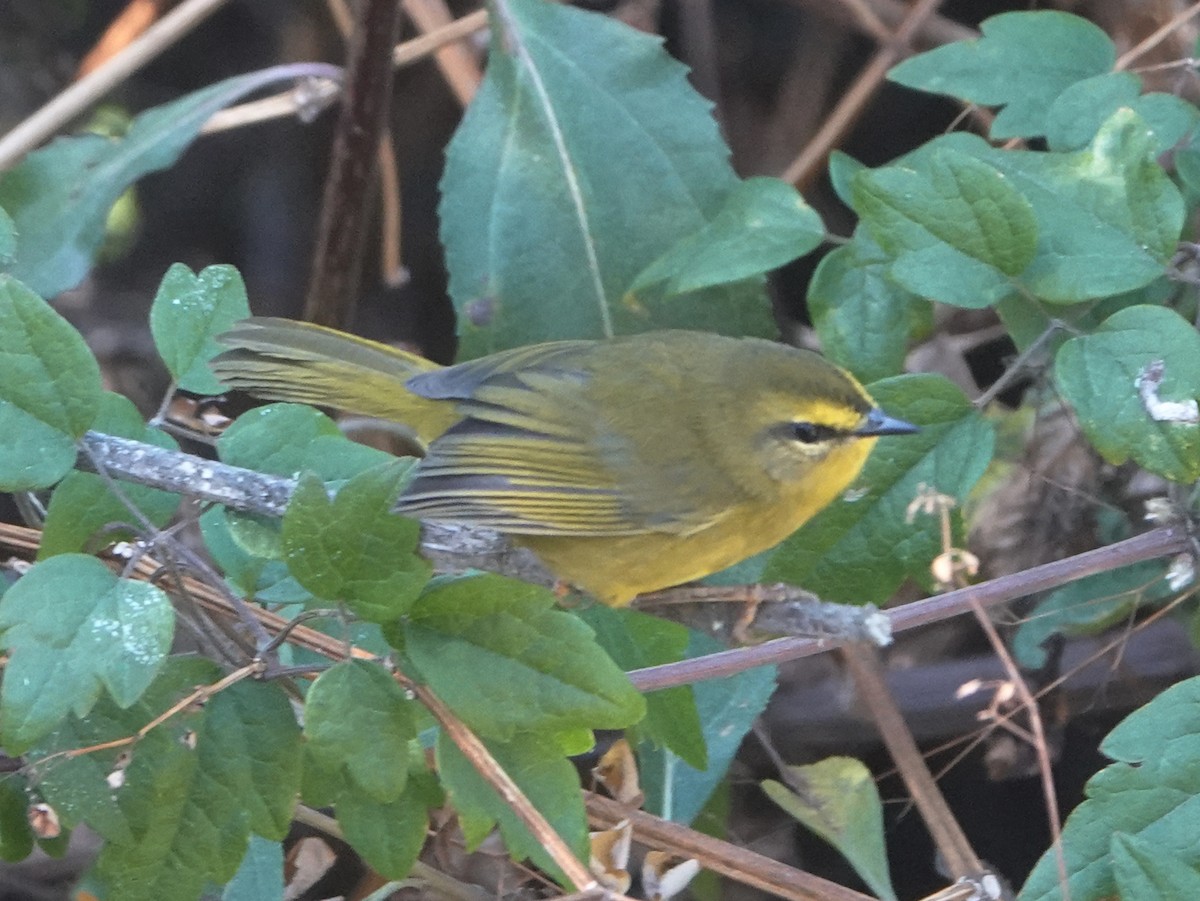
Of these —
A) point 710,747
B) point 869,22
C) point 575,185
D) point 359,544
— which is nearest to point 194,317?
point 359,544

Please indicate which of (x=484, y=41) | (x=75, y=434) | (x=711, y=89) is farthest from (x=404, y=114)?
(x=75, y=434)

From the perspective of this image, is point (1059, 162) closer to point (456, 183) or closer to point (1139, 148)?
point (1139, 148)

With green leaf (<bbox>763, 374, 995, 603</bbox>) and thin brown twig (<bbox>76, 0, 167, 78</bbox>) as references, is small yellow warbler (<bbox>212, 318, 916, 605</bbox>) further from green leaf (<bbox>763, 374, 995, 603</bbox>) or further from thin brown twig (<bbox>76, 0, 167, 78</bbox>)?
thin brown twig (<bbox>76, 0, 167, 78</bbox>)

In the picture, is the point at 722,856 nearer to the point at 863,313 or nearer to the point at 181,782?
the point at 181,782

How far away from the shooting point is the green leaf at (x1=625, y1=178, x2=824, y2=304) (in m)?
1.76

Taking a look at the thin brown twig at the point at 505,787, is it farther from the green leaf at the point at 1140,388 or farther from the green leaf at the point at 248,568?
the green leaf at the point at 1140,388

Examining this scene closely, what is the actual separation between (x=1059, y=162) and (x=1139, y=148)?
0.35 feet

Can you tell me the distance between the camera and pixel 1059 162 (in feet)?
5.33

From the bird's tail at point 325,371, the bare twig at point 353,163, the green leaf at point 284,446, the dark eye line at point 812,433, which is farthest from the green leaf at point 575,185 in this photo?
the green leaf at point 284,446

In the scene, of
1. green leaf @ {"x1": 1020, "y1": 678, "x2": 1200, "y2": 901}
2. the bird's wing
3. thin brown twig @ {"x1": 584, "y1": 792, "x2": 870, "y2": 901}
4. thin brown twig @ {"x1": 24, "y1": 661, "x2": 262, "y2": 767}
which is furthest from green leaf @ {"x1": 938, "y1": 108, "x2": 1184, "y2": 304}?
thin brown twig @ {"x1": 24, "y1": 661, "x2": 262, "y2": 767}

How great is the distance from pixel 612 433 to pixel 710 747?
450mm

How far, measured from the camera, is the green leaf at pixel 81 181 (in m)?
2.29

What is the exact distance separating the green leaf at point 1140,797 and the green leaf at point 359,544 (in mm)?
669

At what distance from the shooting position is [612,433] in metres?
2.00
